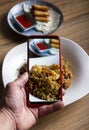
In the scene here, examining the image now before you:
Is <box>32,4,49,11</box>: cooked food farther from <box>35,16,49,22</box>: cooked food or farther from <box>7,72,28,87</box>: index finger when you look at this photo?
<box>7,72,28,87</box>: index finger

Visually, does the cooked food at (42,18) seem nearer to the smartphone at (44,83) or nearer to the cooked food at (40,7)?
the cooked food at (40,7)

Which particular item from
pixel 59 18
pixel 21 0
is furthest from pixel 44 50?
pixel 21 0

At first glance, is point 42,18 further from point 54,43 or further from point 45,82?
point 45,82

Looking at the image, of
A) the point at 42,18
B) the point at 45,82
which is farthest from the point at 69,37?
the point at 45,82

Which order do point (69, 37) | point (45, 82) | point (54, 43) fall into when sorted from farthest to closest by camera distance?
point (69, 37), point (54, 43), point (45, 82)

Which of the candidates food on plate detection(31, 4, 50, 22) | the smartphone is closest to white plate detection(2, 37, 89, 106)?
the smartphone

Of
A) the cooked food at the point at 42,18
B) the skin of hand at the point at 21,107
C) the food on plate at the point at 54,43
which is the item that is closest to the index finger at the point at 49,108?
the skin of hand at the point at 21,107

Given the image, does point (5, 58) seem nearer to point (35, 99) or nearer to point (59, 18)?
point (35, 99)
